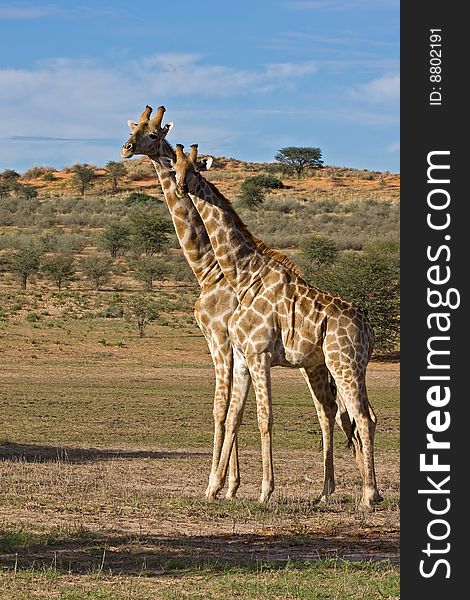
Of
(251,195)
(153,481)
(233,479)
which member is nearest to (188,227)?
(233,479)

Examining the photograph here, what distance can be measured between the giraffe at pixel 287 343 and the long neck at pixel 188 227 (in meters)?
0.76

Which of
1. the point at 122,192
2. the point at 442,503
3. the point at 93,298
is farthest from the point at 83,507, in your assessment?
the point at 122,192

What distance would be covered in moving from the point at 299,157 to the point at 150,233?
48047 mm

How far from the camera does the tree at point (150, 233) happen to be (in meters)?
66.7

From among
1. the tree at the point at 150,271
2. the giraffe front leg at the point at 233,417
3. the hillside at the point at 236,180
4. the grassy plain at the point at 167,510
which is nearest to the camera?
the grassy plain at the point at 167,510

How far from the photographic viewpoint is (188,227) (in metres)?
15.3

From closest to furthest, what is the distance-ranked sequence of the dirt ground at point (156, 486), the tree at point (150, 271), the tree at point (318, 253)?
the dirt ground at point (156, 486)
the tree at point (150, 271)
the tree at point (318, 253)

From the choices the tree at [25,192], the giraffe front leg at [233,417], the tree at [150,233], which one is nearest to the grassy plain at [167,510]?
the giraffe front leg at [233,417]

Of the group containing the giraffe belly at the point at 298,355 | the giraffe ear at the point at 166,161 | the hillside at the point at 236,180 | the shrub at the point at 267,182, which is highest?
the hillside at the point at 236,180

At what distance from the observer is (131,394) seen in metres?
30.3

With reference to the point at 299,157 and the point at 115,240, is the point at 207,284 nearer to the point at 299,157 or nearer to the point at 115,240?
the point at 115,240

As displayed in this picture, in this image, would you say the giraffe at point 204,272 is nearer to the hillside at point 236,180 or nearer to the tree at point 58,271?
the tree at point 58,271

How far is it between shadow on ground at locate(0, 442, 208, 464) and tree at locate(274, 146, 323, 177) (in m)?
93.6

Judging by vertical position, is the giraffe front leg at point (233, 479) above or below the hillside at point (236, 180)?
below
